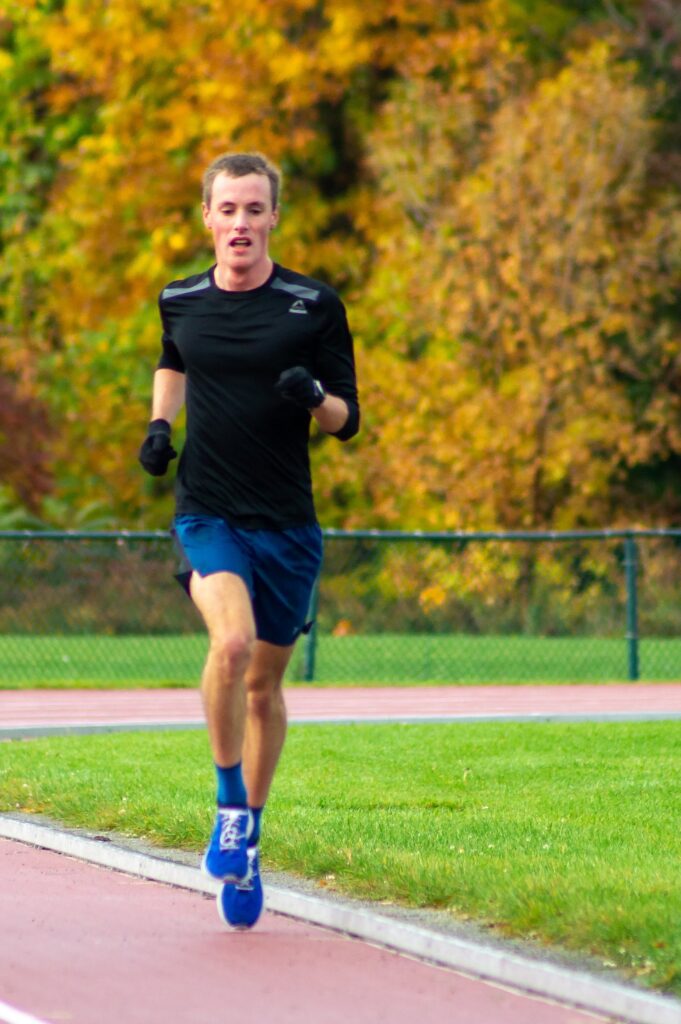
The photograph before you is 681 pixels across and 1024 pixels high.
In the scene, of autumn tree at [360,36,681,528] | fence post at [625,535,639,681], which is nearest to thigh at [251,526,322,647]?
fence post at [625,535,639,681]

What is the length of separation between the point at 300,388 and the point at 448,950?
5.78 ft

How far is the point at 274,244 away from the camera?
3281 cm

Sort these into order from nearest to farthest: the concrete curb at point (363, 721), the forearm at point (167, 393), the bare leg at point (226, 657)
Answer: the bare leg at point (226, 657) → the forearm at point (167, 393) → the concrete curb at point (363, 721)

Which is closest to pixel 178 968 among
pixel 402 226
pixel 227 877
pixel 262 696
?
pixel 227 877

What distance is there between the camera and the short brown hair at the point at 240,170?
711 centimetres

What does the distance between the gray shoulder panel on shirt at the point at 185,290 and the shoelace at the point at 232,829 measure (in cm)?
171

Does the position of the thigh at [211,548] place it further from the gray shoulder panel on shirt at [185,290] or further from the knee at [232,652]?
the gray shoulder panel on shirt at [185,290]

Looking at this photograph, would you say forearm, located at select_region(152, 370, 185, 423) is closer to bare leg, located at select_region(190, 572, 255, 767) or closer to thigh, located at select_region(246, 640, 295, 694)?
bare leg, located at select_region(190, 572, 255, 767)

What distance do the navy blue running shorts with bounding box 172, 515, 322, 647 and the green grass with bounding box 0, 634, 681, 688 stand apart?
12.2m

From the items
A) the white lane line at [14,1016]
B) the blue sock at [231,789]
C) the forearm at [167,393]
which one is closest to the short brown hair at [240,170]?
the forearm at [167,393]

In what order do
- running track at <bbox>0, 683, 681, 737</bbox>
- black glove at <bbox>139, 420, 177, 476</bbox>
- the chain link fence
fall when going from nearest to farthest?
black glove at <bbox>139, 420, 177, 476</bbox>
running track at <bbox>0, 683, 681, 737</bbox>
the chain link fence

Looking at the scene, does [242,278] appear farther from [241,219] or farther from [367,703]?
[367,703]

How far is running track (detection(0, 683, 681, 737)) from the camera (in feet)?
50.1

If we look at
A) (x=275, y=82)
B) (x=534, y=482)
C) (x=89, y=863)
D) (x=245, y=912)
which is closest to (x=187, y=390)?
(x=245, y=912)
